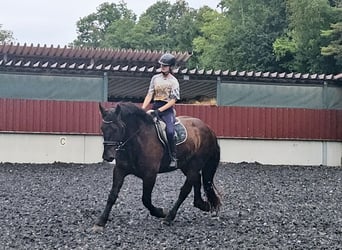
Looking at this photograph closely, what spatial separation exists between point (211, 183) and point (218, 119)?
1127 centimetres

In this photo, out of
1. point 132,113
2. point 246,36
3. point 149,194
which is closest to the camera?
point 132,113

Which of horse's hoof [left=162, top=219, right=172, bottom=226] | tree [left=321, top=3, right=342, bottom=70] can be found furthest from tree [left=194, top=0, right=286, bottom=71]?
horse's hoof [left=162, top=219, right=172, bottom=226]

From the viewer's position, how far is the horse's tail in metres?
9.18

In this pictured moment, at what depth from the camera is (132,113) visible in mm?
8172

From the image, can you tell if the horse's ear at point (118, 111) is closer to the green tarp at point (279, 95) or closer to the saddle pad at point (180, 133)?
the saddle pad at point (180, 133)

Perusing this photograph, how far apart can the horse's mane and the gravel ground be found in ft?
4.09

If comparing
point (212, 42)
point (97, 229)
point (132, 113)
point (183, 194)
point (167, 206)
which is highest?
point (212, 42)

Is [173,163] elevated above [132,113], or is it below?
below

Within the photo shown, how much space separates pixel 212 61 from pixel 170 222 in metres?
39.2

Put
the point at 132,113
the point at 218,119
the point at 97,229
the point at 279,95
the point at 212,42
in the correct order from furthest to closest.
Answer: the point at 212,42 → the point at 279,95 → the point at 218,119 → the point at 132,113 → the point at 97,229

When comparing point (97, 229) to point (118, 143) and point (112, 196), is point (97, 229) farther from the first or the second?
point (118, 143)

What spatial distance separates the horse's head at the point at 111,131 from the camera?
7.71m

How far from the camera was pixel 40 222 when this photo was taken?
815cm

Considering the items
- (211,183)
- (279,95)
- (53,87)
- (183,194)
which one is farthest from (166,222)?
(279,95)
